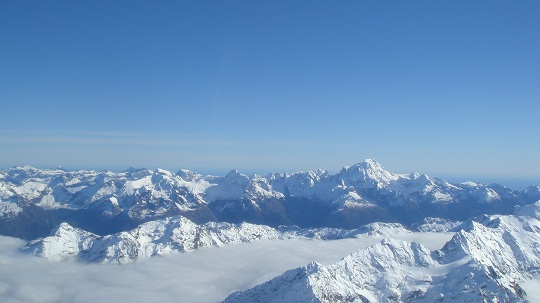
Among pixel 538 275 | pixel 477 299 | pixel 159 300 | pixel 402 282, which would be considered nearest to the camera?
pixel 477 299

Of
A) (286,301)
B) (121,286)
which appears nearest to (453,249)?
(286,301)

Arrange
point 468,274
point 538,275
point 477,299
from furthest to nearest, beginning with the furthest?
point 538,275, point 468,274, point 477,299

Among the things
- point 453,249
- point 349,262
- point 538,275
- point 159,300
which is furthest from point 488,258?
point 159,300

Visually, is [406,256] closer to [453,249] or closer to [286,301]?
[453,249]

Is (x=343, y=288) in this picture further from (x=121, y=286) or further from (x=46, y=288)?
(x=46, y=288)

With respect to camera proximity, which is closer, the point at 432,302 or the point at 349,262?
the point at 432,302

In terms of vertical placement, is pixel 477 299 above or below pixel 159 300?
above
